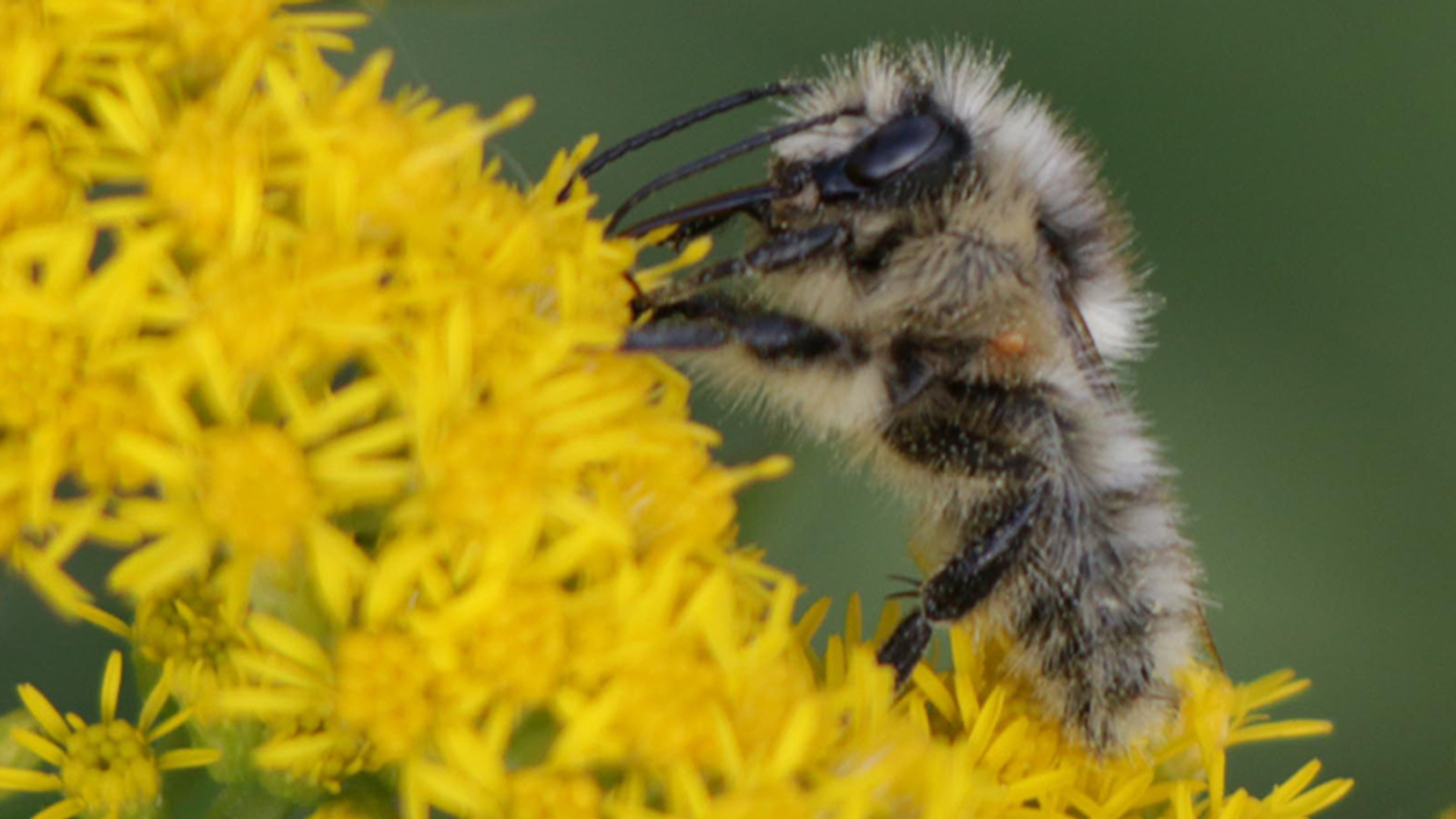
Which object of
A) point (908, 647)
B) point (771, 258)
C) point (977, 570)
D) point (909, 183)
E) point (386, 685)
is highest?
point (909, 183)

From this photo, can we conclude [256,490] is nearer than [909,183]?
Yes

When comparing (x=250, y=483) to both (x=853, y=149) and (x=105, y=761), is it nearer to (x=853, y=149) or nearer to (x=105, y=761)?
(x=105, y=761)

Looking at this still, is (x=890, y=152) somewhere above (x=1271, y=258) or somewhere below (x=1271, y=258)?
below

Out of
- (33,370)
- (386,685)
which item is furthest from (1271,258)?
(33,370)

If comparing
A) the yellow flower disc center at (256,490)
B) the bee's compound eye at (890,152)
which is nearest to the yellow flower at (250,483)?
the yellow flower disc center at (256,490)

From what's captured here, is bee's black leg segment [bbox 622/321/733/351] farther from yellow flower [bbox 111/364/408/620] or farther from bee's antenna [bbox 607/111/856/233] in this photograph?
yellow flower [bbox 111/364/408/620]

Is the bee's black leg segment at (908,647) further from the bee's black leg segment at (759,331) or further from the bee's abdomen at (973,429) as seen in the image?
the bee's black leg segment at (759,331)
